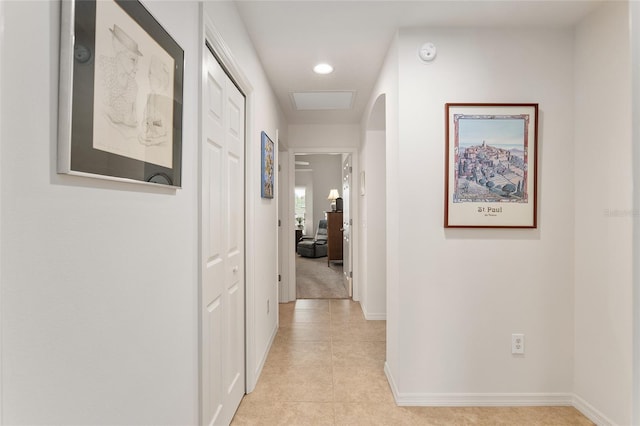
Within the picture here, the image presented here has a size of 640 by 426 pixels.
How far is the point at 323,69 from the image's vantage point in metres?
2.82

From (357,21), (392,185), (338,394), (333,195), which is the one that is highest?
(357,21)

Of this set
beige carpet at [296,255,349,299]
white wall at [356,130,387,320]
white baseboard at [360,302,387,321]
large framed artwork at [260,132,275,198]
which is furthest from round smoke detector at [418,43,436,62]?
beige carpet at [296,255,349,299]

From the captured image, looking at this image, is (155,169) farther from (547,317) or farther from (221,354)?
(547,317)

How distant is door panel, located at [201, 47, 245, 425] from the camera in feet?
5.12

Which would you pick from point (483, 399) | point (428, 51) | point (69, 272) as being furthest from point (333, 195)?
point (69, 272)

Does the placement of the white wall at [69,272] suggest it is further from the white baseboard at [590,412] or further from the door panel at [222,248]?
the white baseboard at [590,412]

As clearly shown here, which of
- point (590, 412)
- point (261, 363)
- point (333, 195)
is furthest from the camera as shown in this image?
point (333, 195)

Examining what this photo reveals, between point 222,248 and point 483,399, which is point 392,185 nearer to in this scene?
point 222,248

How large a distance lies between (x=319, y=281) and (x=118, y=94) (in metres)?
5.08

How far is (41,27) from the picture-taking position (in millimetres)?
653

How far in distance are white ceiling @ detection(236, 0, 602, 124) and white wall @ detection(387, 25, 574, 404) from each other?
107 mm

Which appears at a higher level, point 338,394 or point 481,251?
point 481,251

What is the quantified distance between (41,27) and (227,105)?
1286 mm

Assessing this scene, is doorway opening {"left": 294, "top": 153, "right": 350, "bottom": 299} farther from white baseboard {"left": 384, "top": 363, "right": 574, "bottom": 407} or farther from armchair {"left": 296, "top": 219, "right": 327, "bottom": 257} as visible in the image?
white baseboard {"left": 384, "top": 363, "right": 574, "bottom": 407}
